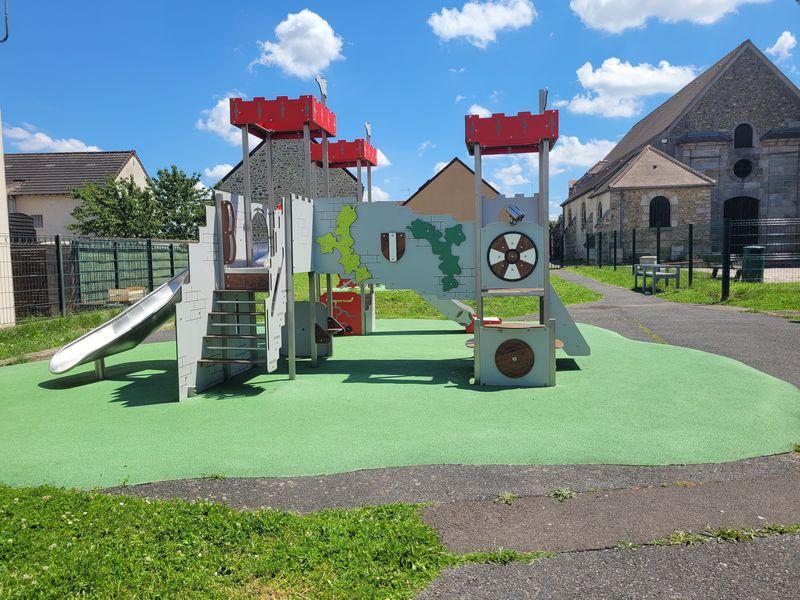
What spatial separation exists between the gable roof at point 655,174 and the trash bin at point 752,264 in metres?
15.5

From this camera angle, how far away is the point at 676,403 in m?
6.34

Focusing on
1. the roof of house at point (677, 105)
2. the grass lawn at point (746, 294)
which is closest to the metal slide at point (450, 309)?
the grass lawn at point (746, 294)

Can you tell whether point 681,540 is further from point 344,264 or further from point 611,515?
point 344,264

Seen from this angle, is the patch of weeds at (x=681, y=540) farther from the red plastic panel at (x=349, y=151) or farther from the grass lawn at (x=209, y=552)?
the red plastic panel at (x=349, y=151)

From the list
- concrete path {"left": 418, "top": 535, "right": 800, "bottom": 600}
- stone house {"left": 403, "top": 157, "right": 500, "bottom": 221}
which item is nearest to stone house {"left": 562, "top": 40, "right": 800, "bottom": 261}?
stone house {"left": 403, "top": 157, "right": 500, "bottom": 221}

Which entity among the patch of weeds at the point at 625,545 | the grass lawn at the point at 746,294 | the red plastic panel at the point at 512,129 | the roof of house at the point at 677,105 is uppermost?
the roof of house at the point at 677,105

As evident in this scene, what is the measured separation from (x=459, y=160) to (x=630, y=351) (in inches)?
1351

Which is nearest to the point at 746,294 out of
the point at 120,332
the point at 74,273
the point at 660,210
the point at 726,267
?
the point at 726,267

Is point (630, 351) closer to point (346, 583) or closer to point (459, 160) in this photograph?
point (346, 583)

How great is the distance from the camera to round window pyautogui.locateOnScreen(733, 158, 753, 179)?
39281 mm

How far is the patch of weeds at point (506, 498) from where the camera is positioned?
3.85 meters

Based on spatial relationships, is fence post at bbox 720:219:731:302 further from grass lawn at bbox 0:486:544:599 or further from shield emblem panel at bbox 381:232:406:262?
grass lawn at bbox 0:486:544:599

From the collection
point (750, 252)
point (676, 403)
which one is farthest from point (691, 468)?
point (750, 252)

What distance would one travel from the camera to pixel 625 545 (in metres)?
3.21
